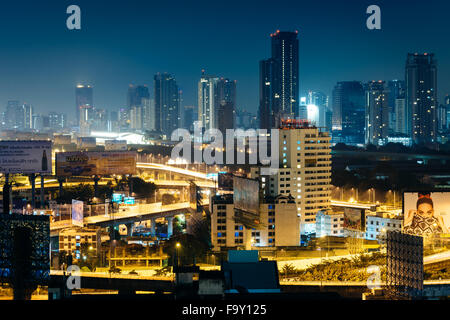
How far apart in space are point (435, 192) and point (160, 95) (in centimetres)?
4877

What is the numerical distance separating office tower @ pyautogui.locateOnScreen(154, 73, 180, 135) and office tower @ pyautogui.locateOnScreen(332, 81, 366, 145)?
13.7 metres

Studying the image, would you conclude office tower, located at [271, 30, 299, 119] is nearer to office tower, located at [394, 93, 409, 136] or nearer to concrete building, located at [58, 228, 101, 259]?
office tower, located at [394, 93, 409, 136]

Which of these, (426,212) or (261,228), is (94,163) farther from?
(426,212)

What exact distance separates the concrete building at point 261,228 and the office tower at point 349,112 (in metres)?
43.0

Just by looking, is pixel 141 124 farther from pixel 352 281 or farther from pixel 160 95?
pixel 352 281

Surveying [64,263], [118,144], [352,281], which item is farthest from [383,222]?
Result: [118,144]

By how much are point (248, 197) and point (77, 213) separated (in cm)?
420

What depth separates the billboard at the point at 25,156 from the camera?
15.9 m

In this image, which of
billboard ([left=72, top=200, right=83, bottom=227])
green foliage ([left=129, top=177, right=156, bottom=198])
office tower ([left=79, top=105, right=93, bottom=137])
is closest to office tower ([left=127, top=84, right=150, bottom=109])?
office tower ([left=79, top=105, right=93, bottom=137])

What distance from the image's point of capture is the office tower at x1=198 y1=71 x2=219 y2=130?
5212cm

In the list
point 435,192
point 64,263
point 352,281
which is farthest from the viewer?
point 435,192

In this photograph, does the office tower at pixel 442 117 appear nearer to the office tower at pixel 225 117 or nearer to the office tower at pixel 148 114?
the office tower at pixel 225 117

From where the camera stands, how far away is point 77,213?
1501 centimetres
